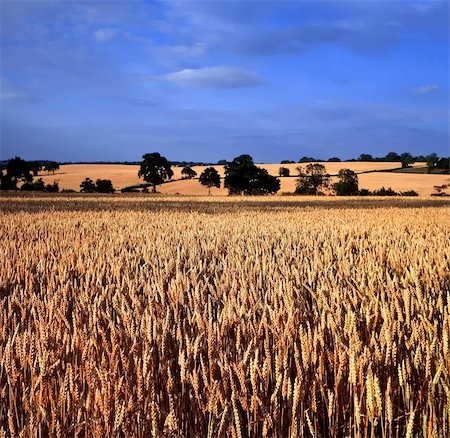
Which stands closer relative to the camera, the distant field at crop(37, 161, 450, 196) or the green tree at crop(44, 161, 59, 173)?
the distant field at crop(37, 161, 450, 196)

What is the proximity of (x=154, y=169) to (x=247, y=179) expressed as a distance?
16889mm

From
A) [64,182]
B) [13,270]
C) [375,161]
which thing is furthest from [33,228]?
[375,161]

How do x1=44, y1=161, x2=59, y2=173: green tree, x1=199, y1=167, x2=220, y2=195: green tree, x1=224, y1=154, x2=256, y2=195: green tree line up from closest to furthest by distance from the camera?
x1=224, y1=154, x2=256, y2=195: green tree
x1=199, y1=167, x2=220, y2=195: green tree
x1=44, y1=161, x2=59, y2=173: green tree

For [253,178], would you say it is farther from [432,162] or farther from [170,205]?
[170,205]

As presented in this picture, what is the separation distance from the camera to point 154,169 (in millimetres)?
82375

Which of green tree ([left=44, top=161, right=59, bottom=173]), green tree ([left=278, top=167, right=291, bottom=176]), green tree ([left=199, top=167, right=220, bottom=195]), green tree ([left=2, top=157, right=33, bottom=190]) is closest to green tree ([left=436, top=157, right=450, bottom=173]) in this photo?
green tree ([left=278, top=167, right=291, bottom=176])

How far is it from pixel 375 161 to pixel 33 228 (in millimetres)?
101480

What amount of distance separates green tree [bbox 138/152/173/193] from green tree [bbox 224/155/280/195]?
13.0 metres

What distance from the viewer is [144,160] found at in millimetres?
83750

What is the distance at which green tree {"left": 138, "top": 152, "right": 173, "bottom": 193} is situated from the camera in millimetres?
82000

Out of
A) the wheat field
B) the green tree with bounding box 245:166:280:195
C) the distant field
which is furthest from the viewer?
the green tree with bounding box 245:166:280:195

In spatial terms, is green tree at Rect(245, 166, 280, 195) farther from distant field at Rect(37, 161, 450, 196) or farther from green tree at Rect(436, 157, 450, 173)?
green tree at Rect(436, 157, 450, 173)

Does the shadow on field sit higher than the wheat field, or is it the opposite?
→ the shadow on field

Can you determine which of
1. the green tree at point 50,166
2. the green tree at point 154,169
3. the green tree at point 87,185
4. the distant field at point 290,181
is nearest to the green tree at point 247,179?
the distant field at point 290,181
